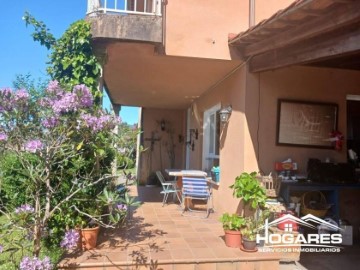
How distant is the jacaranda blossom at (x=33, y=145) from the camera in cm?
335

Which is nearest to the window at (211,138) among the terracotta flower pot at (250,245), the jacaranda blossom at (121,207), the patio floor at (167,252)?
the patio floor at (167,252)

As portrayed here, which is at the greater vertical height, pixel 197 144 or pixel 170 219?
pixel 197 144

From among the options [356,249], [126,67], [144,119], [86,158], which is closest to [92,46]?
[126,67]

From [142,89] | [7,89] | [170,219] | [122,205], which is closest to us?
[7,89]

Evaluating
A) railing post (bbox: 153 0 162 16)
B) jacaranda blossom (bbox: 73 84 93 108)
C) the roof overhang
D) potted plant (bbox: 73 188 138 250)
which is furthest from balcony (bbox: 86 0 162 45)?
potted plant (bbox: 73 188 138 250)

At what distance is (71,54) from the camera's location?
5.08 metres

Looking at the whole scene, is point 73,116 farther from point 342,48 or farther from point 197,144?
point 197,144

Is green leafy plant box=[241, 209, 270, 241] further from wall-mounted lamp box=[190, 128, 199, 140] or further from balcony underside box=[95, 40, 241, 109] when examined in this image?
wall-mounted lamp box=[190, 128, 199, 140]

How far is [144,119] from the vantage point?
1294 centimetres

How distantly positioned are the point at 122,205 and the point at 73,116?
1489 mm

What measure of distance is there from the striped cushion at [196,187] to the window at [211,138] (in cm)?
141

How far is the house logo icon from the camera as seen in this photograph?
466 centimetres

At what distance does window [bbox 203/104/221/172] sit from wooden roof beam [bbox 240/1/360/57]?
2843 mm

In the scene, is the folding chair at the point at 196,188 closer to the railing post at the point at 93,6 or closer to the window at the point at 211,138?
the window at the point at 211,138
